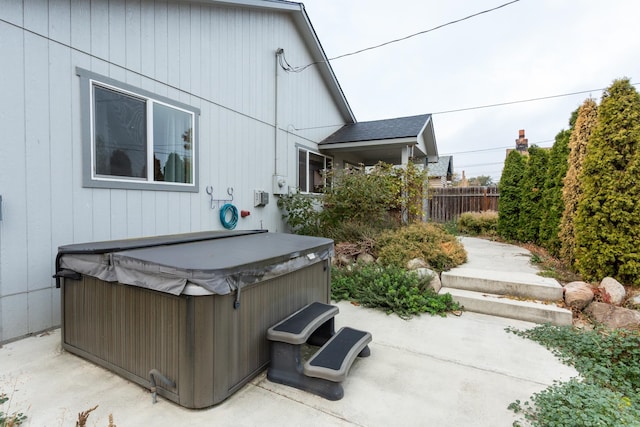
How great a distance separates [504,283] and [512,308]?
17.5 inches

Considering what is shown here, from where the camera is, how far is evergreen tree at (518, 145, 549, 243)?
7207 mm

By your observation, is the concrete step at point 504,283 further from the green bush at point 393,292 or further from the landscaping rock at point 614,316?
the green bush at point 393,292

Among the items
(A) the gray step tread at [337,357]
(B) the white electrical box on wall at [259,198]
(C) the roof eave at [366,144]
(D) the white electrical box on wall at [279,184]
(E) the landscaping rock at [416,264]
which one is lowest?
(A) the gray step tread at [337,357]

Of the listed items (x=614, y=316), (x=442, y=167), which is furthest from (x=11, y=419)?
(x=442, y=167)

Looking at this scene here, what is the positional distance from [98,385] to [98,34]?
3.51 meters

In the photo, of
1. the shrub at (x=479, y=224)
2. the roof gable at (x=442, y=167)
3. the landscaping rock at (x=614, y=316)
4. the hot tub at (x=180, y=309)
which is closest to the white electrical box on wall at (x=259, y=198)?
the hot tub at (x=180, y=309)

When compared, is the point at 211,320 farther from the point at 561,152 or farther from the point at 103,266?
the point at 561,152

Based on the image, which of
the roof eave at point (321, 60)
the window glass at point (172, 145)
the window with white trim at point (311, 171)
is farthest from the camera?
the window with white trim at point (311, 171)

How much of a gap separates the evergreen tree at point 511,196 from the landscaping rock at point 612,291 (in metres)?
4.79

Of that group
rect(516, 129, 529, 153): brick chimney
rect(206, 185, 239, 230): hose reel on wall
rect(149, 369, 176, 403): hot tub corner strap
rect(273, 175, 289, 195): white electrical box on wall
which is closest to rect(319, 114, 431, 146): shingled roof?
rect(273, 175, 289, 195): white electrical box on wall

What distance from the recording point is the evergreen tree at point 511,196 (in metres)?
8.13

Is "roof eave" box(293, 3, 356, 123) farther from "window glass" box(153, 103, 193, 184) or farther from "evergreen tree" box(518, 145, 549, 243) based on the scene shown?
"evergreen tree" box(518, 145, 549, 243)

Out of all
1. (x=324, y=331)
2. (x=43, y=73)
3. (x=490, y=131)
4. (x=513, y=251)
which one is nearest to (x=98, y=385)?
(x=324, y=331)

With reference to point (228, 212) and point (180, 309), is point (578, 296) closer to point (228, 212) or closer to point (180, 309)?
point (180, 309)
